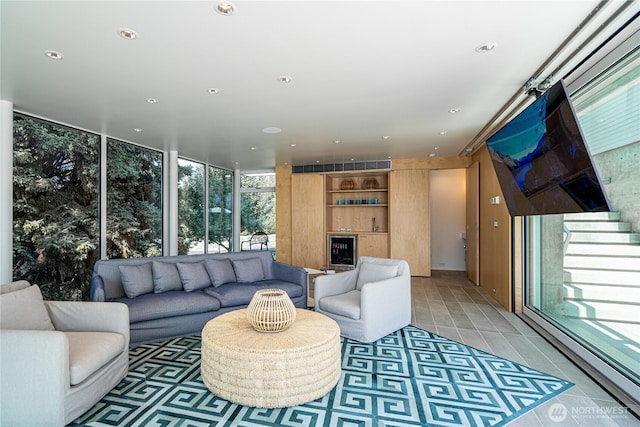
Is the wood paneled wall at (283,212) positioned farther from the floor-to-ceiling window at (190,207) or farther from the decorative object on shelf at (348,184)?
the floor-to-ceiling window at (190,207)

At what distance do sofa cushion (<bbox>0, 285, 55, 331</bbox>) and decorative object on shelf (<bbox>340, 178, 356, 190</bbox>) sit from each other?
20.3ft

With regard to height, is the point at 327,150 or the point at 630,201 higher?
the point at 327,150

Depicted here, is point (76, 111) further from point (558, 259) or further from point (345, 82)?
point (558, 259)

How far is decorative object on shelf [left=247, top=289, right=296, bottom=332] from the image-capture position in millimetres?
2465

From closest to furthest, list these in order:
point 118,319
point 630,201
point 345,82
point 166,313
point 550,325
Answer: point 630,201 < point 118,319 < point 345,82 < point 166,313 < point 550,325

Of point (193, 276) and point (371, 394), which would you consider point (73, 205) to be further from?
point (371, 394)

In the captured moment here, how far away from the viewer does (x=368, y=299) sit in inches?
130

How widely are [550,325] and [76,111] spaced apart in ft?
19.3

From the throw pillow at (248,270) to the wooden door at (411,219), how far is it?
3581 millimetres

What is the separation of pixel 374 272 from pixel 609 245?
217 cm

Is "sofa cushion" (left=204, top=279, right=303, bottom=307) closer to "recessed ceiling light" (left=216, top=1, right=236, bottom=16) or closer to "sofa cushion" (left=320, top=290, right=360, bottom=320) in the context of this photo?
"sofa cushion" (left=320, top=290, right=360, bottom=320)

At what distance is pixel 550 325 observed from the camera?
359 centimetres

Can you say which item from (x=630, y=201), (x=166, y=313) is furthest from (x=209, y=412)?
(x=630, y=201)

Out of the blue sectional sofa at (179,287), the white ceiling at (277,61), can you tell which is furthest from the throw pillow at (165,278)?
the white ceiling at (277,61)
